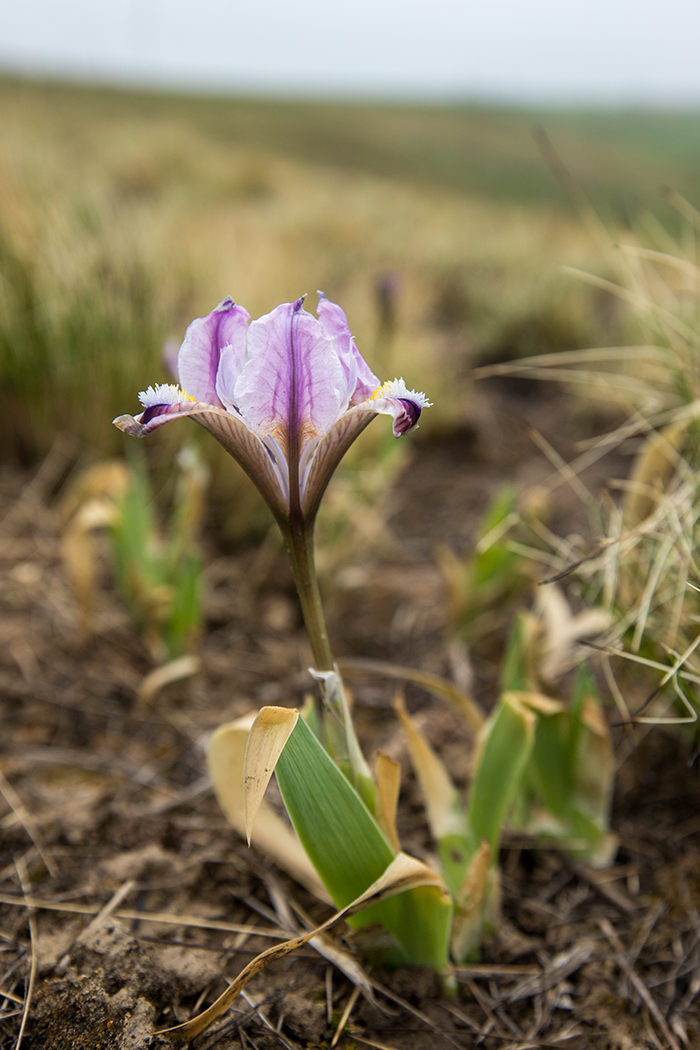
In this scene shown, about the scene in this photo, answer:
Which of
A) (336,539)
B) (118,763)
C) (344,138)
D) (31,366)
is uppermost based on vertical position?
(344,138)

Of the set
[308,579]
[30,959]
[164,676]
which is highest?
[308,579]

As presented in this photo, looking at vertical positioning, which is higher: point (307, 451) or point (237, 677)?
point (307, 451)

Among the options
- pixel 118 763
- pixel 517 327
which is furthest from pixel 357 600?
pixel 517 327

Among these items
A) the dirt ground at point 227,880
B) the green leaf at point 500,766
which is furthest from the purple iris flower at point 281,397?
the dirt ground at point 227,880

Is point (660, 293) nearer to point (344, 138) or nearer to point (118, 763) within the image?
point (118, 763)

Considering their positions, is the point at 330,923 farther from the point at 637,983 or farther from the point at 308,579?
the point at 637,983

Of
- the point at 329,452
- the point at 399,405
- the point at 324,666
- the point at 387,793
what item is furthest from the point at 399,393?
the point at 387,793
